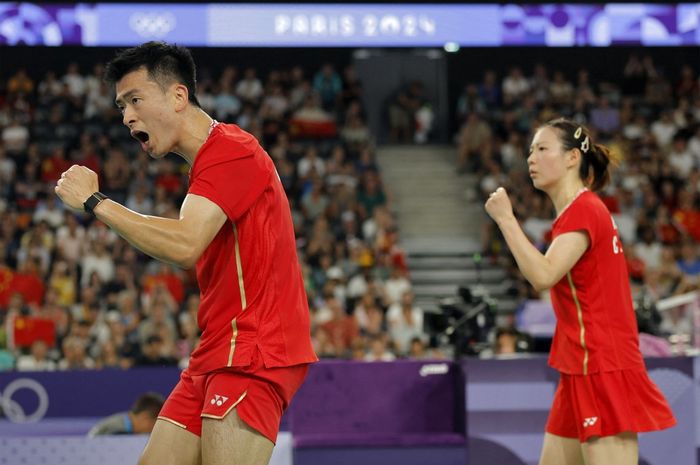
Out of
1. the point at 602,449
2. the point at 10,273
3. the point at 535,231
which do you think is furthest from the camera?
the point at 535,231

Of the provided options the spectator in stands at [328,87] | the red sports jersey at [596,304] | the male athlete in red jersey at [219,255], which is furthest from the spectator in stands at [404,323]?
the male athlete in red jersey at [219,255]

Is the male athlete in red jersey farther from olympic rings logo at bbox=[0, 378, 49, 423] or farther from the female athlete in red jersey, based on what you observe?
olympic rings logo at bbox=[0, 378, 49, 423]

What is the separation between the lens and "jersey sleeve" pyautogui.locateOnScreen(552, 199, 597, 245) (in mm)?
4527

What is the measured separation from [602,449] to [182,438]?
1.66m

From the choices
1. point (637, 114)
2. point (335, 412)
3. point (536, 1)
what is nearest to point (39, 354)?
point (335, 412)

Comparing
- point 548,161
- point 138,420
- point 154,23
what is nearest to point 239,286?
point 548,161

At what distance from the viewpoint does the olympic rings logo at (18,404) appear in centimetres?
939

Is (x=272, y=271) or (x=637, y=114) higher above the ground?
(x=637, y=114)

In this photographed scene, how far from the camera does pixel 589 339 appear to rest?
4.52 m

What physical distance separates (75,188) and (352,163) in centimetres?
1346

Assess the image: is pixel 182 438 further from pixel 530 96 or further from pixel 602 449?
pixel 530 96

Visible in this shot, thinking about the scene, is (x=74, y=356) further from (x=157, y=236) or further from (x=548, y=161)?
(x=157, y=236)

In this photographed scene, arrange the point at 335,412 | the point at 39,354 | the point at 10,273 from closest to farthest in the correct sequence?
the point at 335,412, the point at 39,354, the point at 10,273

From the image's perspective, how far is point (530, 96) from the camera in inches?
733
